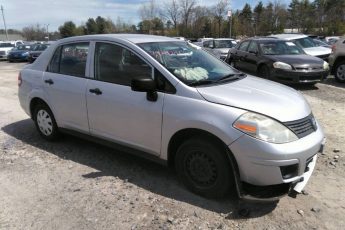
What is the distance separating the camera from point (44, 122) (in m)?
5.84

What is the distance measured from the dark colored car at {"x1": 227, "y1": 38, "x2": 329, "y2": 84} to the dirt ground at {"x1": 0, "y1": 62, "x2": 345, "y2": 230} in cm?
475

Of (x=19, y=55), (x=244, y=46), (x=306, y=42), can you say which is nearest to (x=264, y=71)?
(x=244, y=46)

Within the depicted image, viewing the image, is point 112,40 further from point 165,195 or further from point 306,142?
point 306,142

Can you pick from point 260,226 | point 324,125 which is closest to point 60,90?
point 260,226

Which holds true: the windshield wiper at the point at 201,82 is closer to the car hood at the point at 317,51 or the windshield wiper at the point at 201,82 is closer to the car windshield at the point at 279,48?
the car windshield at the point at 279,48

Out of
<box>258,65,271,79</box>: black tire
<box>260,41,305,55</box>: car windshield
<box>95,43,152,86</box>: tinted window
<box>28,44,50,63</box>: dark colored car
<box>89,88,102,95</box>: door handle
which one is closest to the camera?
<box>95,43,152,86</box>: tinted window

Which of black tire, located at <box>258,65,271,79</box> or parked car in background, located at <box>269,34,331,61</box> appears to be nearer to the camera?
black tire, located at <box>258,65,271,79</box>

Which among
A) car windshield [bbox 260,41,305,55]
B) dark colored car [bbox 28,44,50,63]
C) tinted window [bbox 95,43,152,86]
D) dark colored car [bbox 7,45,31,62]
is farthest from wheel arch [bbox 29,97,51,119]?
dark colored car [bbox 7,45,31,62]

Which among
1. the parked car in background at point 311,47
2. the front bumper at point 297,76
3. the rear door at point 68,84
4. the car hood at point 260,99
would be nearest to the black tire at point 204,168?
the car hood at point 260,99

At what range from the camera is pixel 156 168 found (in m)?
4.85

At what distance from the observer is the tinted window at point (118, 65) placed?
439cm

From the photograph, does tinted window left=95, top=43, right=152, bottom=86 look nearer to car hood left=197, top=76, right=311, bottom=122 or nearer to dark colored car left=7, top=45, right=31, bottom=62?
car hood left=197, top=76, right=311, bottom=122

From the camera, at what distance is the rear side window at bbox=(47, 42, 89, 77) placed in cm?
508

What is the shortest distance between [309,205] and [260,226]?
73cm
